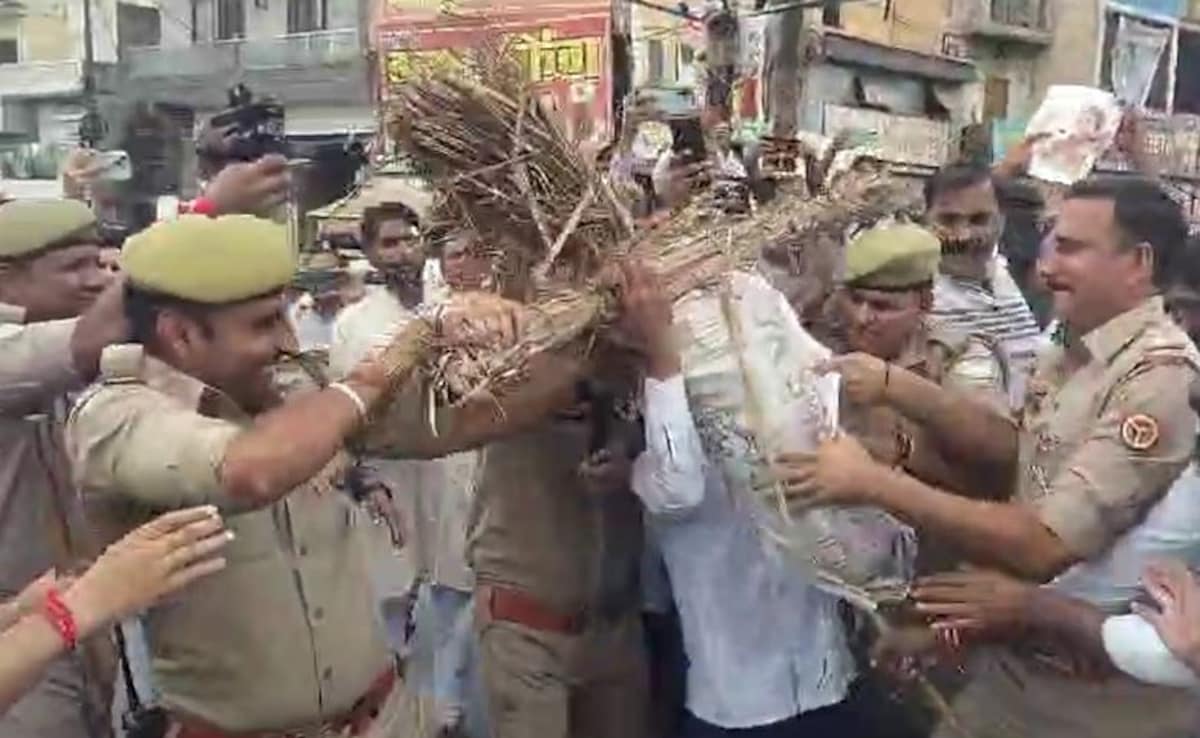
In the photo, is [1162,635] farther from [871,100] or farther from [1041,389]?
[871,100]

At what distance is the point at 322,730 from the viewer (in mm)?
2988

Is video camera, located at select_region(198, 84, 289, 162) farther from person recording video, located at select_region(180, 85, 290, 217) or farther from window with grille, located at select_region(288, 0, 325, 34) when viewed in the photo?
window with grille, located at select_region(288, 0, 325, 34)

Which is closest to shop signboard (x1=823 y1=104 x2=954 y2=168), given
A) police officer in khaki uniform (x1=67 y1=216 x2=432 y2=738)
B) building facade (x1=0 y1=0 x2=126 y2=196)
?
building facade (x1=0 y1=0 x2=126 y2=196)

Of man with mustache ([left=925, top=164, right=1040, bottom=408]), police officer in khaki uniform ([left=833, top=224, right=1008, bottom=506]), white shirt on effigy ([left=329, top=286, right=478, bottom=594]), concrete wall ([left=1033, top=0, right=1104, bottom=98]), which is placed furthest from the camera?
concrete wall ([left=1033, top=0, right=1104, bottom=98])

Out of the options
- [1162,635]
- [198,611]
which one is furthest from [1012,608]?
[198,611]

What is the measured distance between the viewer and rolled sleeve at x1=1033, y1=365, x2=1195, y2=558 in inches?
116

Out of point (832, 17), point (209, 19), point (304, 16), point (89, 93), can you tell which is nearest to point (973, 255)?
point (832, 17)

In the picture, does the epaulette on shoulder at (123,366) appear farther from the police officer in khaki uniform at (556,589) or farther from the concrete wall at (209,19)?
the concrete wall at (209,19)

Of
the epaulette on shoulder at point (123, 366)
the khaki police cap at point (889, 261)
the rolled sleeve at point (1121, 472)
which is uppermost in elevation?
the khaki police cap at point (889, 261)

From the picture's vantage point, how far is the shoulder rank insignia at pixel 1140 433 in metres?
2.92

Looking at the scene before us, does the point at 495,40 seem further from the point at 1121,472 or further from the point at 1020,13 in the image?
the point at 1020,13

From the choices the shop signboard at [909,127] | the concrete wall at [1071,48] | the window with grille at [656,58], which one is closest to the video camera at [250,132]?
the window with grille at [656,58]

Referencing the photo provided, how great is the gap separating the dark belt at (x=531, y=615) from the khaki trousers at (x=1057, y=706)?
99 cm

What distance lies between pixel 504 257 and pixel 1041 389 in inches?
46.5
